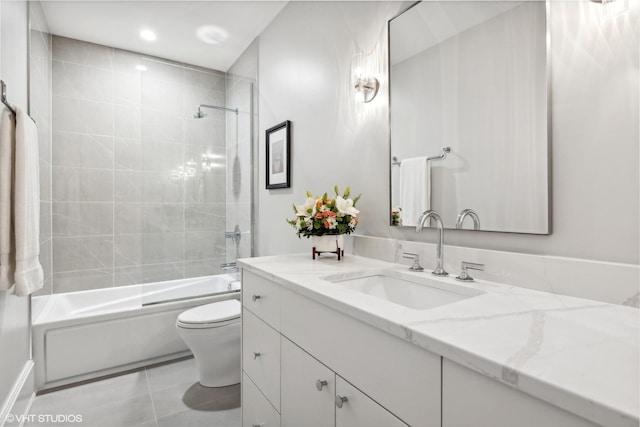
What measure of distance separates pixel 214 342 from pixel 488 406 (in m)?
1.84

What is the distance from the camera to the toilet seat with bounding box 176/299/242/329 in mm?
2031

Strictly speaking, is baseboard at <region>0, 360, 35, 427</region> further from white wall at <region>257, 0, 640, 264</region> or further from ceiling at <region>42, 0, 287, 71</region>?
ceiling at <region>42, 0, 287, 71</region>

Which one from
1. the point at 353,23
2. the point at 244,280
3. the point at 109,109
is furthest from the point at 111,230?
the point at 353,23

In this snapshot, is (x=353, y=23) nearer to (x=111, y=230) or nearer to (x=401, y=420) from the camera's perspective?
(x=401, y=420)

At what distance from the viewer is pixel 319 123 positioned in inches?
82.5

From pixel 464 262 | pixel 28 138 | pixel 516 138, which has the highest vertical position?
pixel 28 138

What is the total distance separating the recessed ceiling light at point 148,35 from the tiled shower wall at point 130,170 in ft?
1.03

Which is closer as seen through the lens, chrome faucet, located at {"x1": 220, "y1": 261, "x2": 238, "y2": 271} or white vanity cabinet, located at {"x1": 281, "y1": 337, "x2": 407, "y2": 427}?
white vanity cabinet, located at {"x1": 281, "y1": 337, "x2": 407, "y2": 427}

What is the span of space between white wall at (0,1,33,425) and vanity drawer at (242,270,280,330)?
1.15 metres

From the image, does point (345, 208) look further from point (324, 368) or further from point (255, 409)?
point (255, 409)

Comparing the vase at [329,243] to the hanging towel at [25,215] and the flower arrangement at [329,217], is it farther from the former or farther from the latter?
the hanging towel at [25,215]

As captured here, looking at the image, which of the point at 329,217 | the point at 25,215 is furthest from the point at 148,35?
the point at 329,217

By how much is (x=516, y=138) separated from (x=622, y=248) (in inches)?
17.3

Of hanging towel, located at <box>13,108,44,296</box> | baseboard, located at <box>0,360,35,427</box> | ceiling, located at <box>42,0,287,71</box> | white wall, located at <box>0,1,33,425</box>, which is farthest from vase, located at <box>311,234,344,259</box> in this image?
ceiling, located at <box>42,0,287,71</box>
